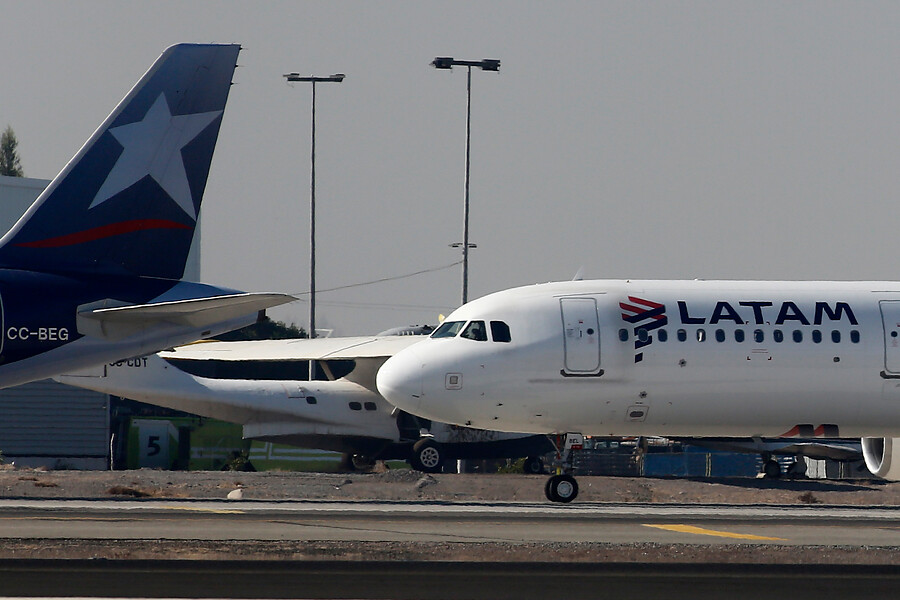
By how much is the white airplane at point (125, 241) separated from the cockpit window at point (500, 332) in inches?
197

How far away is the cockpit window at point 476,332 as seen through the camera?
91.5 ft

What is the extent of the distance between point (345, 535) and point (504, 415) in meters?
8.43

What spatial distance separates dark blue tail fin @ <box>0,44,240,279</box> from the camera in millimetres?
25781

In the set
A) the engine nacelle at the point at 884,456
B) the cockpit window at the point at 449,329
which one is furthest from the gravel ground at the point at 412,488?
the cockpit window at the point at 449,329

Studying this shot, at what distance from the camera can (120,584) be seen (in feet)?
45.1

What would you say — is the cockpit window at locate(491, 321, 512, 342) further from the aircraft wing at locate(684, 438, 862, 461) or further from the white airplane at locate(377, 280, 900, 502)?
the aircraft wing at locate(684, 438, 862, 461)

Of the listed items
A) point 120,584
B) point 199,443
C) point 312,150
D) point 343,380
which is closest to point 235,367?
point 312,150

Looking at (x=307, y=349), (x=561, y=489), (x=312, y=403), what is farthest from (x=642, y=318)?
(x=312, y=403)

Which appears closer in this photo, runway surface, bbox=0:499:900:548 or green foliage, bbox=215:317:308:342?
runway surface, bbox=0:499:900:548

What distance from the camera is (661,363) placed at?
27.7m

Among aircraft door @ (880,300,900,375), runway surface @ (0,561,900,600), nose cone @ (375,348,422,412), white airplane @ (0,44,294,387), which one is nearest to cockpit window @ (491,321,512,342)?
nose cone @ (375,348,422,412)

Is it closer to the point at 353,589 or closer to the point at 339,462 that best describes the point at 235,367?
the point at 339,462

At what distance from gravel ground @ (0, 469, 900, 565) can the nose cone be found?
3.65m

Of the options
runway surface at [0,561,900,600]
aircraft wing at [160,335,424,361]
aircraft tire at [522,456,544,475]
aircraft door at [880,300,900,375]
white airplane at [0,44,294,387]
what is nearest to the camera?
runway surface at [0,561,900,600]
